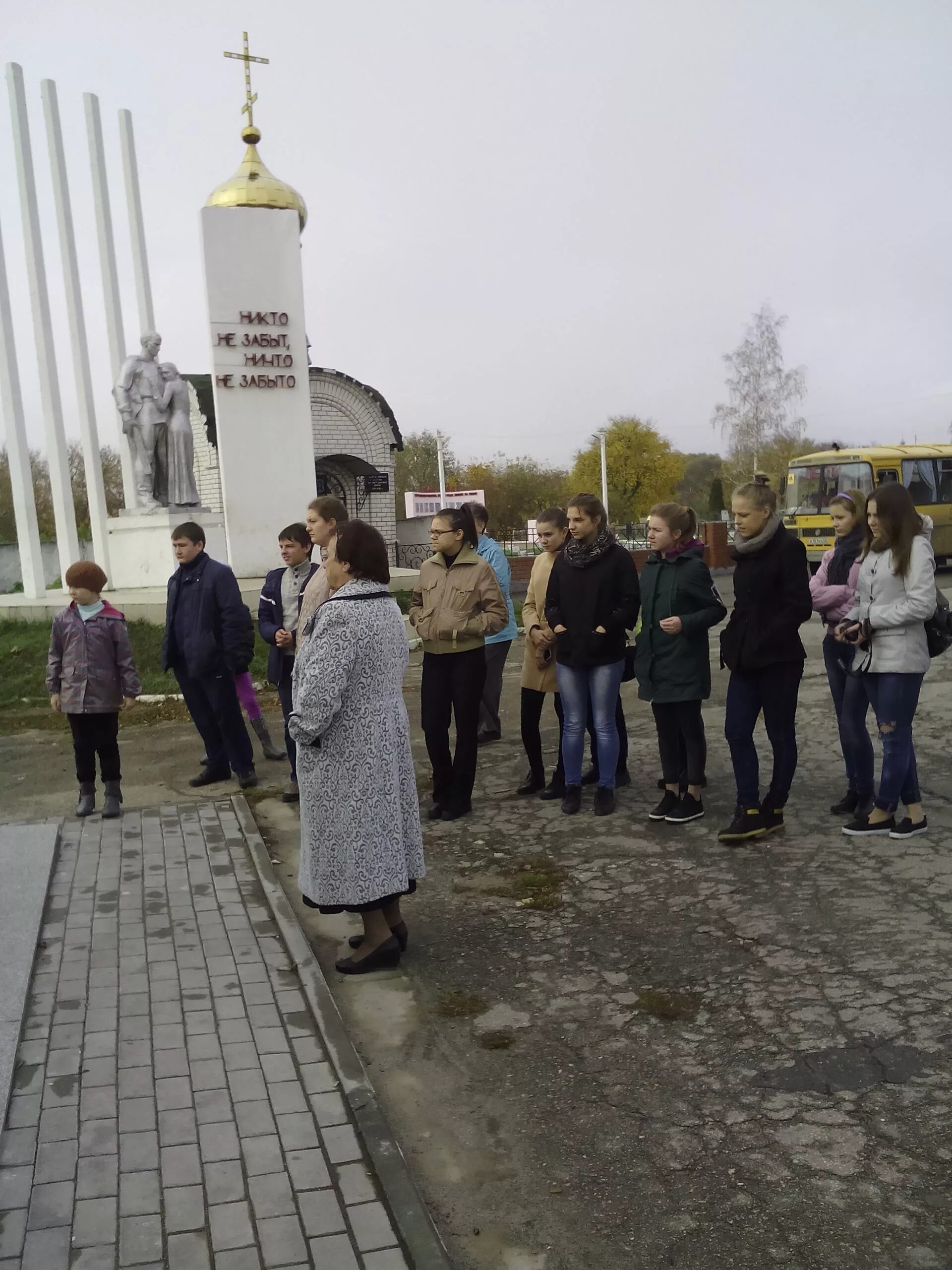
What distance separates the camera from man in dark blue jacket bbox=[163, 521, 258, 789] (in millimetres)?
6855

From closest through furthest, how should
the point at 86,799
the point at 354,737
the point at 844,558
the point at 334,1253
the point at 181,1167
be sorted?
the point at 334,1253 < the point at 181,1167 < the point at 354,737 < the point at 844,558 < the point at 86,799

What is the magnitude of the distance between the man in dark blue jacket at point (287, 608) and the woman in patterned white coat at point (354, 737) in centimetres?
275

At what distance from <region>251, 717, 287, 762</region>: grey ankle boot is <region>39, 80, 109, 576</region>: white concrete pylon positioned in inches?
371

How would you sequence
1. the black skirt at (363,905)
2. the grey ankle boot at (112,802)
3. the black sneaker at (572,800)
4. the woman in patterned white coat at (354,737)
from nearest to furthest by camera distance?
the woman in patterned white coat at (354,737) → the black skirt at (363,905) → the black sneaker at (572,800) → the grey ankle boot at (112,802)

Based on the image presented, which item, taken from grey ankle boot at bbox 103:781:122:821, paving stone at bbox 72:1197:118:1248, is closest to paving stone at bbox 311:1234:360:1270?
paving stone at bbox 72:1197:118:1248

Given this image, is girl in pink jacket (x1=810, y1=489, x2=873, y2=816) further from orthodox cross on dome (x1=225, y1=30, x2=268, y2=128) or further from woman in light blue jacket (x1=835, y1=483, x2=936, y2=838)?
orthodox cross on dome (x1=225, y1=30, x2=268, y2=128)

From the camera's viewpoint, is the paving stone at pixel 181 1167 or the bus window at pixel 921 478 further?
the bus window at pixel 921 478

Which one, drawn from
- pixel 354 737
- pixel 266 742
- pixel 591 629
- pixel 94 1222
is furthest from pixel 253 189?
pixel 94 1222

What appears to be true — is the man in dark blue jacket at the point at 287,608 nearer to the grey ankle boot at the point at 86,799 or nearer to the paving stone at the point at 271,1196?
the grey ankle boot at the point at 86,799

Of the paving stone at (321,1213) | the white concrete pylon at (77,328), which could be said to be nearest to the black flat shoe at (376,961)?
the paving stone at (321,1213)

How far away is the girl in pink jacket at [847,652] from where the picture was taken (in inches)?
227

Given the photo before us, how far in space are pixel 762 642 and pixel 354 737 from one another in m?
2.27

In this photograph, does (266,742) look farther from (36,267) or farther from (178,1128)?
(36,267)

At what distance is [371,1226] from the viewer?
8.75 feet
